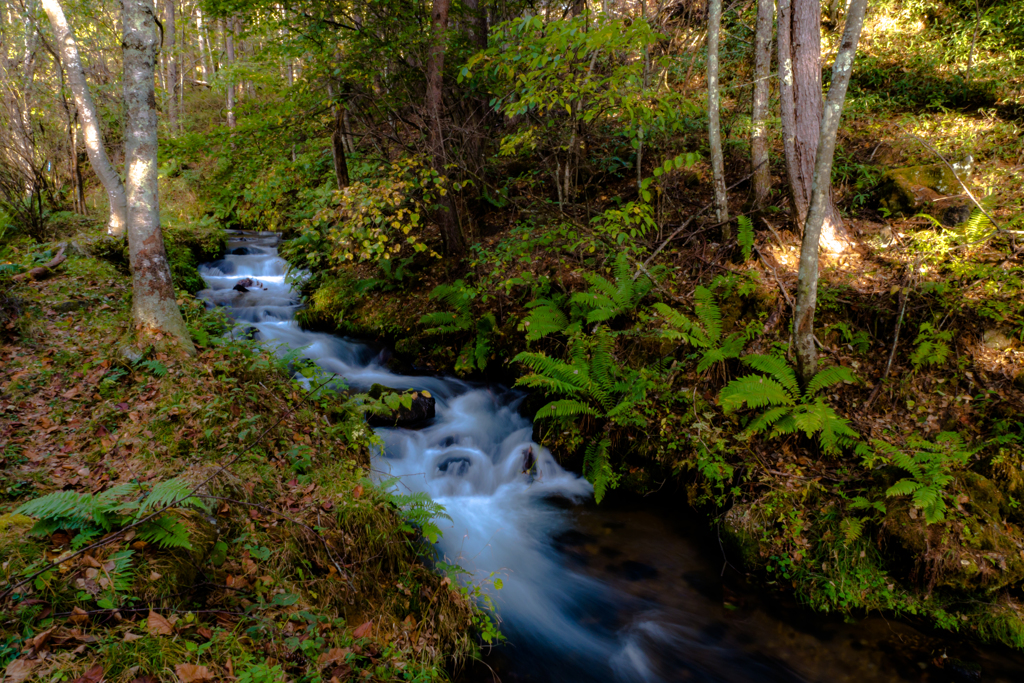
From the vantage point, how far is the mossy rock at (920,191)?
6.53 m

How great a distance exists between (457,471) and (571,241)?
3942 millimetres

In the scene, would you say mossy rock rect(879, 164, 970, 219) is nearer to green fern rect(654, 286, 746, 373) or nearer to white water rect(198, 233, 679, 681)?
green fern rect(654, 286, 746, 373)

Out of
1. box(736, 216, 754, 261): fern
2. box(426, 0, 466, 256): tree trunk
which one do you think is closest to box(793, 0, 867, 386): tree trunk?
box(736, 216, 754, 261): fern

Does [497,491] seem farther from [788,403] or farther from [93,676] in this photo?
[93,676]

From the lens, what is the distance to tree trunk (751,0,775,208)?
7250 millimetres

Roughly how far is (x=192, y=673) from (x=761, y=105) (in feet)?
28.8

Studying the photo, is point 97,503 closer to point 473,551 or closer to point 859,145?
point 473,551

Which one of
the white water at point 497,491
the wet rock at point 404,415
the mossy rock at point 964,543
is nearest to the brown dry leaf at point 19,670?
the white water at point 497,491

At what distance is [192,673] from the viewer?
7.67 feet

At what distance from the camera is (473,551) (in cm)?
550

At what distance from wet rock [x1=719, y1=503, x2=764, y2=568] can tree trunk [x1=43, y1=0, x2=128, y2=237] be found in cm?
863

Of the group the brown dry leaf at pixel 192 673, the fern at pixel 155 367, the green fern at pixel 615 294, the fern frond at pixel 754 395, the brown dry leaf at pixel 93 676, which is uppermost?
the green fern at pixel 615 294

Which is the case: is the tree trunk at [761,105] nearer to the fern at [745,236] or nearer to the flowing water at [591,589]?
the fern at [745,236]

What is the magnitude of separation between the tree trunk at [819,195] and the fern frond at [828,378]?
13 centimetres
